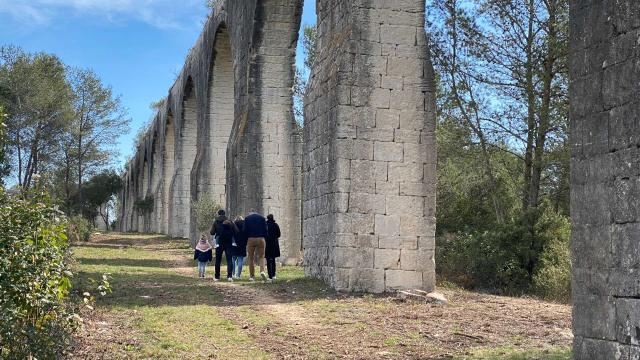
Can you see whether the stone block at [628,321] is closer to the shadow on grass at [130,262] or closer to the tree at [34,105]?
the shadow on grass at [130,262]

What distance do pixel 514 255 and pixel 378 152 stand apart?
12.7ft

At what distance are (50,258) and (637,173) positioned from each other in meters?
4.44

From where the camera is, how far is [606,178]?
17.1 feet

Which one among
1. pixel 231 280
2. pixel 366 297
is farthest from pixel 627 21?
pixel 231 280

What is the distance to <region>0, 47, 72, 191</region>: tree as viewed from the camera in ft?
91.8

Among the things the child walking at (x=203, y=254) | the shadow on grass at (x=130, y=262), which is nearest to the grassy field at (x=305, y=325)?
the child walking at (x=203, y=254)

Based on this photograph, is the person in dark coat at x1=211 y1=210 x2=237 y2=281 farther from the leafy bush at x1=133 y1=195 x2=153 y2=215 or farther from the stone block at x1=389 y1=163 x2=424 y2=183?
the leafy bush at x1=133 y1=195 x2=153 y2=215

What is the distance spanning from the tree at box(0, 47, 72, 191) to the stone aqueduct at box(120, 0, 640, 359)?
7441 mm

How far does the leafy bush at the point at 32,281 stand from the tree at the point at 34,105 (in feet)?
73.0

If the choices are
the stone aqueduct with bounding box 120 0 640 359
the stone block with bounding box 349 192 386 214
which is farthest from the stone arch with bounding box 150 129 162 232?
the stone block with bounding box 349 192 386 214

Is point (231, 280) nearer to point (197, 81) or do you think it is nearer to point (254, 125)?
point (254, 125)

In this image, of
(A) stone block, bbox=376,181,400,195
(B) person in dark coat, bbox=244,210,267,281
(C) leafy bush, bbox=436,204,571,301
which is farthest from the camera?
(C) leafy bush, bbox=436,204,571,301

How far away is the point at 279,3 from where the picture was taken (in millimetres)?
16594

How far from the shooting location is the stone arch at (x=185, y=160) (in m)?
28.4
